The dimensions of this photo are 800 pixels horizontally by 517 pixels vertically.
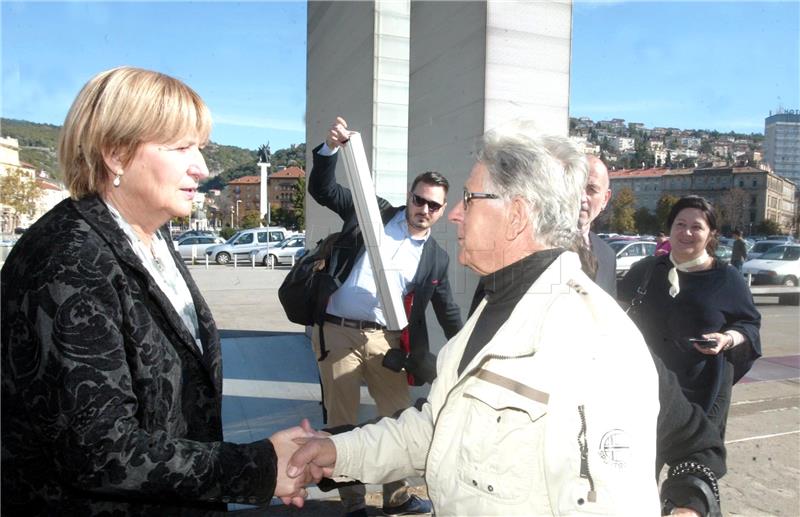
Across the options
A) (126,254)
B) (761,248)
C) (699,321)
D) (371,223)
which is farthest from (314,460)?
(761,248)

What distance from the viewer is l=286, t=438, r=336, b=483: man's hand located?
1630 millimetres

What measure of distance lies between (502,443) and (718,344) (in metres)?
1.96

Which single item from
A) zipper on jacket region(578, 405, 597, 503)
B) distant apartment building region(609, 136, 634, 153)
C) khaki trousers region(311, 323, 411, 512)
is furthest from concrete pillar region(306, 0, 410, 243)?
zipper on jacket region(578, 405, 597, 503)

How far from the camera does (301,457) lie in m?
1.65

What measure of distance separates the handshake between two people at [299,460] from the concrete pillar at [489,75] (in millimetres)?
2455

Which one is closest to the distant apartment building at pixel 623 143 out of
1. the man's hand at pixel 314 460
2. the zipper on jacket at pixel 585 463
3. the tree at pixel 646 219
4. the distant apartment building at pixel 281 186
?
the man's hand at pixel 314 460

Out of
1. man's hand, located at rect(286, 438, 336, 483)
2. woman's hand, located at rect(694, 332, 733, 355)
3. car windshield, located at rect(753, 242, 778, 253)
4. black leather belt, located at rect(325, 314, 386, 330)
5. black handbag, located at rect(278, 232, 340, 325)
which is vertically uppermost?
car windshield, located at rect(753, 242, 778, 253)

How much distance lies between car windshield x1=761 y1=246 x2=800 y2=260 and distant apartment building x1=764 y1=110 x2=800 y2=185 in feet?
45.2

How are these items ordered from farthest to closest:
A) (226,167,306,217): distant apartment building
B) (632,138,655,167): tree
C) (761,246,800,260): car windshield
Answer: (226,167,306,217): distant apartment building
(761,246,800,260): car windshield
(632,138,655,167): tree

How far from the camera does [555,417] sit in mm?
1181

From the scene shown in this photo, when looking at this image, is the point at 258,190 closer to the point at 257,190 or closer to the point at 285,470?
the point at 257,190

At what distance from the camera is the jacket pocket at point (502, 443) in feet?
3.96

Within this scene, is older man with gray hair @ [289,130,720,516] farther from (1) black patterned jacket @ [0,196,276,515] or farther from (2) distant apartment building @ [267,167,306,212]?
(2) distant apartment building @ [267,167,306,212]

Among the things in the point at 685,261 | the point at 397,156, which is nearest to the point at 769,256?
the point at 397,156
